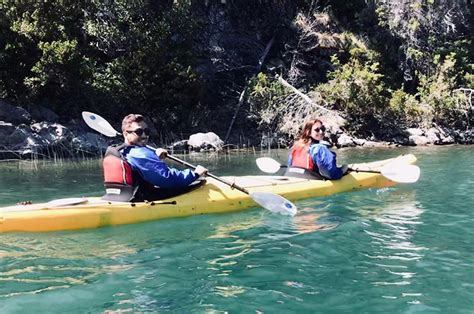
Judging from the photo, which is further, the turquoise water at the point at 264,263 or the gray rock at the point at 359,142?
the gray rock at the point at 359,142

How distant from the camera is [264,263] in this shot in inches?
165

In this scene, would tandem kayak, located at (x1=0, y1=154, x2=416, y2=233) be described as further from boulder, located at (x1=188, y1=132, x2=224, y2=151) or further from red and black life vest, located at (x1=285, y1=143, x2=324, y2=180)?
boulder, located at (x1=188, y1=132, x2=224, y2=151)

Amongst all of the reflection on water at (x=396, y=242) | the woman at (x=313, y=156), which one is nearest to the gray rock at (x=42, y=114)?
the woman at (x=313, y=156)

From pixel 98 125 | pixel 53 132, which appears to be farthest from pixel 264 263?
pixel 53 132

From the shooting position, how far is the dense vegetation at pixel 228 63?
15758mm

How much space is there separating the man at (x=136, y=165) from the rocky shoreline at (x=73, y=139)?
8.85m

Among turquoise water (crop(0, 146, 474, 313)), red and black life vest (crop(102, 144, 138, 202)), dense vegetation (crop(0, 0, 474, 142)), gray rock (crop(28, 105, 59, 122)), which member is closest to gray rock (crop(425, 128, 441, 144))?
dense vegetation (crop(0, 0, 474, 142))

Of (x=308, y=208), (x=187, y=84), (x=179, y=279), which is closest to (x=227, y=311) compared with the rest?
(x=179, y=279)

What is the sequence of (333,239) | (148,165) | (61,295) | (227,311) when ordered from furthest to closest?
1. (148,165)
2. (333,239)
3. (61,295)
4. (227,311)

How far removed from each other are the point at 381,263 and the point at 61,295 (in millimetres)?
2298

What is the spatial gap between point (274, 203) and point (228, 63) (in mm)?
14146

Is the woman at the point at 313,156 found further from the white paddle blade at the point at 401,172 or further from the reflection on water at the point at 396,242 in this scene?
the reflection on water at the point at 396,242

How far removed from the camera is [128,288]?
143 inches

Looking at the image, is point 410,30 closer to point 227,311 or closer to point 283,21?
point 283,21
